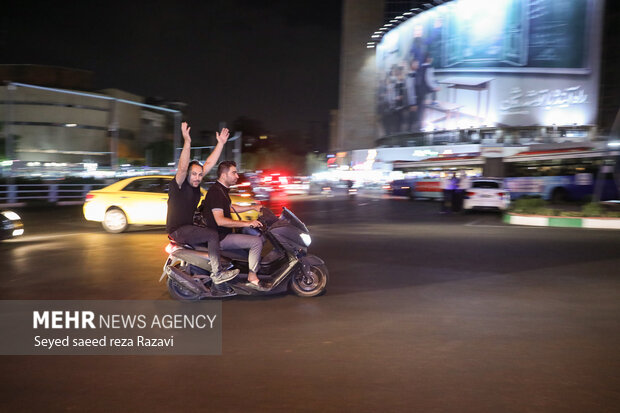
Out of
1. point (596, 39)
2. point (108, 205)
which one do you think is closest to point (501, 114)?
point (596, 39)

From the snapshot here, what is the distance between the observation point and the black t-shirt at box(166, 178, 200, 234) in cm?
655

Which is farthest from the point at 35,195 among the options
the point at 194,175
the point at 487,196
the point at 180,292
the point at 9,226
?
the point at 194,175

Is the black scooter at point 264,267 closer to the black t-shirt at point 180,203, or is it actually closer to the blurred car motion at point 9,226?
the black t-shirt at point 180,203

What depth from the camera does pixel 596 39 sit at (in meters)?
60.1

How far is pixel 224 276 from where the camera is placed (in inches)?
258

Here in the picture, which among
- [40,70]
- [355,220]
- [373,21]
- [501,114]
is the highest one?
[373,21]

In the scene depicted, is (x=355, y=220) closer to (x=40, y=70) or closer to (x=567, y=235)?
(x=567, y=235)

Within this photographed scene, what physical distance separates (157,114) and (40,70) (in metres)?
18.1

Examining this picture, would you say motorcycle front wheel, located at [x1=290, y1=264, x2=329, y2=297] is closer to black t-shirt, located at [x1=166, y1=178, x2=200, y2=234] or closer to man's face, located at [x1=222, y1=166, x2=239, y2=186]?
man's face, located at [x1=222, y1=166, x2=239, y2=186]

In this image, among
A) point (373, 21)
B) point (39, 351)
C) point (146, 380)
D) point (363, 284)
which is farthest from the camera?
point (373, 21)

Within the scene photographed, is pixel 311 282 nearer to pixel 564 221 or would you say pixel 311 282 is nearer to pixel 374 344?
pixel 374 344

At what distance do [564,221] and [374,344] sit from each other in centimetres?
1437

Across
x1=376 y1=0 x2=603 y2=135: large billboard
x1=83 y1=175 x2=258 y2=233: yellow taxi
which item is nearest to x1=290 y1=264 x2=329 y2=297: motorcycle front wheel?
x1=83 y1=175 x2=258 y2=233: yellow taxi

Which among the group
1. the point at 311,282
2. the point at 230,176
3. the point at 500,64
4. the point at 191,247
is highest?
the point at 500,64
